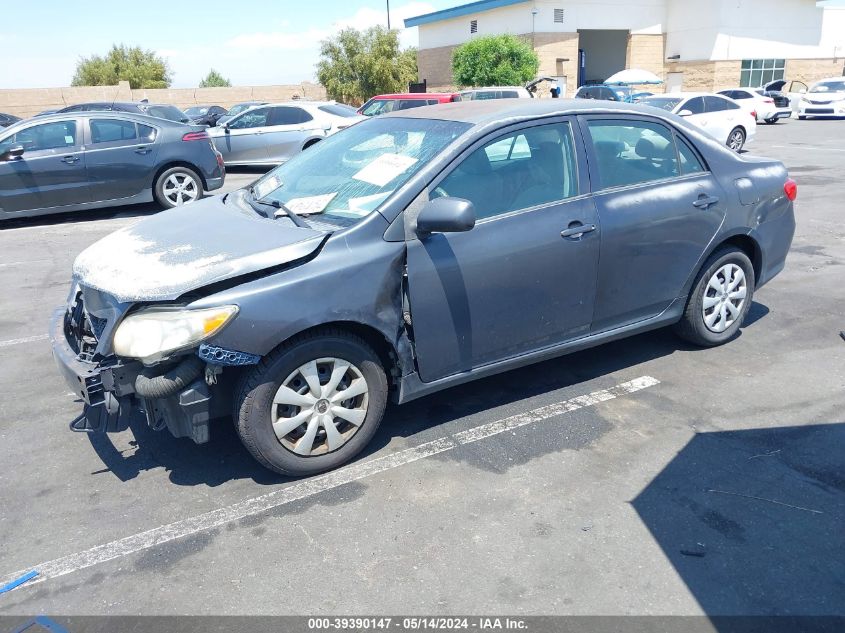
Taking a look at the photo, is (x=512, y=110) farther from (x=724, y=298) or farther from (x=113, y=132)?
(x=113, y=132)

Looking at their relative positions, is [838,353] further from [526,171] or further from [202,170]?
[202,170]

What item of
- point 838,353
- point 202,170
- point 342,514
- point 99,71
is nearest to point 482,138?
point 342,514

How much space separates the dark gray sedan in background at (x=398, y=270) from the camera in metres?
3.42

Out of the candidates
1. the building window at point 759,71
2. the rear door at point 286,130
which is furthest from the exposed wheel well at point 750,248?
the building window at point 759,71

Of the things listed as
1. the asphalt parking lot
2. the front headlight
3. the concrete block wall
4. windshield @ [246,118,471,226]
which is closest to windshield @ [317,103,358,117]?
windshield @ [246,118,471,226]

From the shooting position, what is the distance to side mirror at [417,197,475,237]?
3607 mm

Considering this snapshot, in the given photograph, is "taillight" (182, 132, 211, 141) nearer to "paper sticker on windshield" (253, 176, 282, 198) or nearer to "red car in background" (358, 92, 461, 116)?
"paper sticker on windshield" (253, 176, 282, 198)

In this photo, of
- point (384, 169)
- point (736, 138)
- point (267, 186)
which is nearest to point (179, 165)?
point (267, 186)

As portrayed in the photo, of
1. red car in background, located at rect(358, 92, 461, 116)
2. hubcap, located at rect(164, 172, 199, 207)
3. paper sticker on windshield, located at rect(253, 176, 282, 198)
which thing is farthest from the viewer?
red car in background, located at rect(358, 92, 461, 116)

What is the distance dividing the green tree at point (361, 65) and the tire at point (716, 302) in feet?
142

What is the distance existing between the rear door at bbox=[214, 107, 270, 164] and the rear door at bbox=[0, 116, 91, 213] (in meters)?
5.55

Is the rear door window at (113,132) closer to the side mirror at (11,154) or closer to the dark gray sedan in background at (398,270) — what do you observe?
the side mirror at (11,154)

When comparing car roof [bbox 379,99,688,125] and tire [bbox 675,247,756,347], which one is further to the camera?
tire [bbox 675,247,756,347]

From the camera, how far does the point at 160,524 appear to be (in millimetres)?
3387
